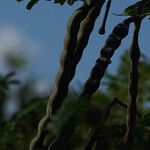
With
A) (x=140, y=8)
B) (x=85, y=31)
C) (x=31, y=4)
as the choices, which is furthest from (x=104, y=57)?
(x=31, y=4)

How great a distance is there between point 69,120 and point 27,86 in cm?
1022

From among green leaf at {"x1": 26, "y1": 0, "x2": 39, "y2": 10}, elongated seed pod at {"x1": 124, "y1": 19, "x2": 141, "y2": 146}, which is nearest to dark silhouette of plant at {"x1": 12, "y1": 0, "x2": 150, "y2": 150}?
elongated seed pod at {"x1": 124, "y1": 19, "x2": 141, "y2": 146}

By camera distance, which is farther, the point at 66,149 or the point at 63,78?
the point at 63,78

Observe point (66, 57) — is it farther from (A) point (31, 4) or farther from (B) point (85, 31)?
(A) point (31, 4)

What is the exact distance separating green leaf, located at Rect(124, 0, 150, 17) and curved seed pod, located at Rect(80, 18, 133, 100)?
8 cm

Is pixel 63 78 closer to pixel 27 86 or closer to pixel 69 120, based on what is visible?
pixel 69 120

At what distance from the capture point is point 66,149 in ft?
5.82

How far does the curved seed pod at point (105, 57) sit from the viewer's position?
85.7 inches

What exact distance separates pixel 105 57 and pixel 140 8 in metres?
0.22

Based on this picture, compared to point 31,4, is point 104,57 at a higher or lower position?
lower

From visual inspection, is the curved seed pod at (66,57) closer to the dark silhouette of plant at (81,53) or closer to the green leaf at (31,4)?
the dark silhouette of plant at (81,53)

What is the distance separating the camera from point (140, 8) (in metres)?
2.29

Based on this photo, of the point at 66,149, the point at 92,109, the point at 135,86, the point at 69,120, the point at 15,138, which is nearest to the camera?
the point at 69,120

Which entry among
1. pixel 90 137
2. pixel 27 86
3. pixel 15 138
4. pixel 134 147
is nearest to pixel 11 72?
pixel 15 138
